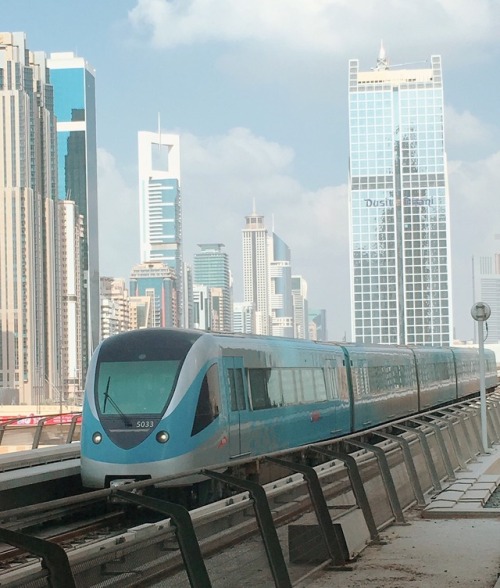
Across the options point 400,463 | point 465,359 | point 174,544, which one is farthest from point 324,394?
point 465,359

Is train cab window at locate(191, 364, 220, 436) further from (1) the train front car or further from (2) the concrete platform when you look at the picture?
(2) the concrete platform

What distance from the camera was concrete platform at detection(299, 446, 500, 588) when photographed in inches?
348

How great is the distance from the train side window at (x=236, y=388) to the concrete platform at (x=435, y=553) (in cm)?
436

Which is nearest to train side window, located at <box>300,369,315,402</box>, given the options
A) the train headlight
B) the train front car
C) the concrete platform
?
the train front car

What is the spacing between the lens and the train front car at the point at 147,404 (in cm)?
1633

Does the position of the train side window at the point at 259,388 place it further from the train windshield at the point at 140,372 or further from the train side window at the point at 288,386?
the train windshield at the point at 140,372

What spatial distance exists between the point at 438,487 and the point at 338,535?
6.34m

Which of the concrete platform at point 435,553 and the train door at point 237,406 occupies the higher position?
the train door at point 237,406

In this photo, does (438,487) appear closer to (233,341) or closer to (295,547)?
(233,341)

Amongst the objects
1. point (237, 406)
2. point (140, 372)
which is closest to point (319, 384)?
point (237, 406)

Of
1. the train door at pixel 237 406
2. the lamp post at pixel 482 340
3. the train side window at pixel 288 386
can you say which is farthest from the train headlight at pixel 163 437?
the lamp post at pixel 482 340

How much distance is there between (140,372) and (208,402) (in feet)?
A: 3.70

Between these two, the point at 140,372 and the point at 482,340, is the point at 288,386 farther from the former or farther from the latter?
the point at 140,372

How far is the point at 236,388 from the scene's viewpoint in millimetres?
18297
